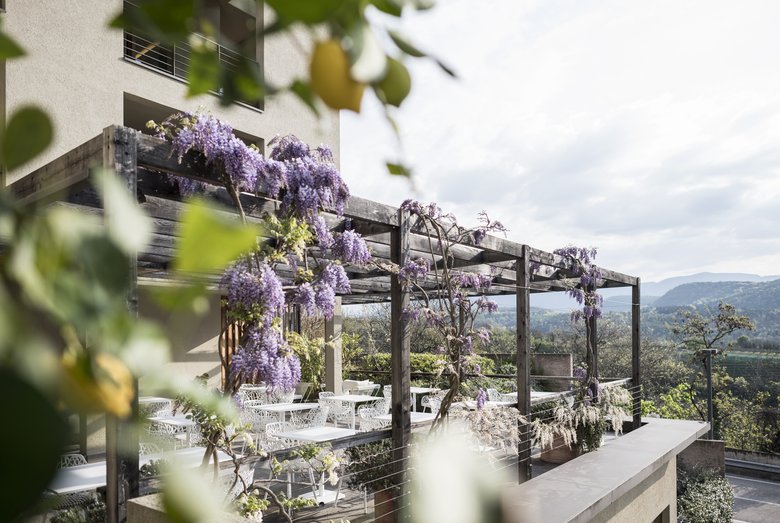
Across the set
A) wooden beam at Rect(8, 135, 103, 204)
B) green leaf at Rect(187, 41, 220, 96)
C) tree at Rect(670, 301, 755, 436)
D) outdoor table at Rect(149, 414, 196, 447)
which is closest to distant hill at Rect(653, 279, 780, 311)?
tree at Rect(670, 301, 755, 436)

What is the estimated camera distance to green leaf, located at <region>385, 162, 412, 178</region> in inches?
17.0

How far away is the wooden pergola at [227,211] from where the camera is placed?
112 inches

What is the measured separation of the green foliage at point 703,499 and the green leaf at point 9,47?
1003cm

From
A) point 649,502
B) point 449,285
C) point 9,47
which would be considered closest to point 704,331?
point 649,502

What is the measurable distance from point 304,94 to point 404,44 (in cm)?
7

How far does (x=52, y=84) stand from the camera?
7.04 metres

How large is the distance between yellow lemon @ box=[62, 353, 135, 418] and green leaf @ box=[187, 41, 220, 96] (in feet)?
0.62

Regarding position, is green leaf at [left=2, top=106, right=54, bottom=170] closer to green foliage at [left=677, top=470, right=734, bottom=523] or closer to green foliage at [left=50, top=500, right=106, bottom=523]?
green foliage at [left=50, top=500, right=106, bottom=523]

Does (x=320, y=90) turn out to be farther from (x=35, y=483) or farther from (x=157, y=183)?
(x=157, y=183)

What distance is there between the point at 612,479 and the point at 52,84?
24.6 ft

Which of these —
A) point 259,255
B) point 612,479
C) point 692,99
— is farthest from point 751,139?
point 259,255

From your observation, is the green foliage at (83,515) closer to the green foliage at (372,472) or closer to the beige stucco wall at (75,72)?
the green foliage at (372,472)

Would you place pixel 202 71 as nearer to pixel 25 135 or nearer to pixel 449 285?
pixel 25 135

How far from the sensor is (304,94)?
381 millimetres
